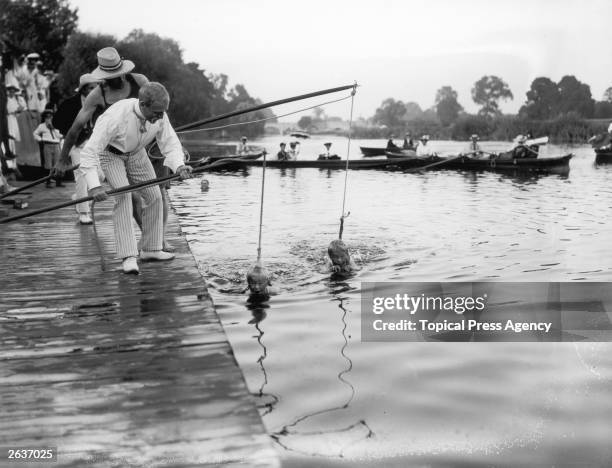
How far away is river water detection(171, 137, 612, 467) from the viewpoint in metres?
4.11

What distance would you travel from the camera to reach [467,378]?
5328 mm

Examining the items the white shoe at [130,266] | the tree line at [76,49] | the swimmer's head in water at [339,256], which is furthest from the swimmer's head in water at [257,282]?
the tree line at [76,49]

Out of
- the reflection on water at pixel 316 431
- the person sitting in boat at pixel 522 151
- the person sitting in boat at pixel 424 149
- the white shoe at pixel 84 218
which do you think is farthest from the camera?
the person sitting in boat at pixel 424 149

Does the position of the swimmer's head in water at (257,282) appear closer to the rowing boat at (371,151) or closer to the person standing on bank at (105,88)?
the person standing on bank at (105,88)

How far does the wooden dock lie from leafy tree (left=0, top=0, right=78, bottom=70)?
40.7 metres

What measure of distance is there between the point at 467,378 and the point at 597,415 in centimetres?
100

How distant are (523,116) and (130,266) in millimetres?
83081

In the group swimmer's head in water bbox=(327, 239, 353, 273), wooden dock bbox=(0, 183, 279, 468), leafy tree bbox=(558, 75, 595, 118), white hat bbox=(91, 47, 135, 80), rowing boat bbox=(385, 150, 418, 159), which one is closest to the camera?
wooden dock bbox=(0, 183, 279, 468)

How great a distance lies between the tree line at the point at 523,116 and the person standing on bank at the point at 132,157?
6676 centimetres

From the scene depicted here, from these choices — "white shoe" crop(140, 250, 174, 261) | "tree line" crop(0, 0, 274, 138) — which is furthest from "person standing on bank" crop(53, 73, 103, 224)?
"tree line" crop(0, 0, 274, 138)

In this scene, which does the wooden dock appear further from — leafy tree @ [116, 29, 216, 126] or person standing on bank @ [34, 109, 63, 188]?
leafy tree @ [116, 29, 216, 126]

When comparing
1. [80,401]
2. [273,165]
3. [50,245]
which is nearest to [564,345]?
[80,401]

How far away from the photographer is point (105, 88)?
285 inches

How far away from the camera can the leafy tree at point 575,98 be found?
4764 inches
